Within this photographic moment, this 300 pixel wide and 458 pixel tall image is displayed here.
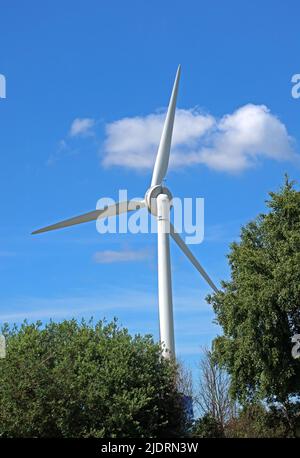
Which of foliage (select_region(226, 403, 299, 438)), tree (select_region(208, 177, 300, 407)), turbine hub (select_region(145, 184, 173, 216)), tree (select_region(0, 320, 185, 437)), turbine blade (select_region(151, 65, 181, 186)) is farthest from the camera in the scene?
turbine blade (select_region(151, 65, 181, 186))

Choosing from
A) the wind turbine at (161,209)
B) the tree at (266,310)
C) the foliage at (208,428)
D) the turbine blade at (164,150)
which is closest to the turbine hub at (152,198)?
the wind turbine at (161,209)

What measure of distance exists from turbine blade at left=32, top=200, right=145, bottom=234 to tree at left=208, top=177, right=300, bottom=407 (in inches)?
289

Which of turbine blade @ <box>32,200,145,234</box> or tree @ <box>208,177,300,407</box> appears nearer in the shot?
tree @ <box>208,177,300,407</box>

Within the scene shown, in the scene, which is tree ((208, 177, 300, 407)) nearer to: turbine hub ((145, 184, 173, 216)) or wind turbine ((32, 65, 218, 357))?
wind turbine ((32, 65, 218, 357))

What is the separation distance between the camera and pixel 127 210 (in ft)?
152

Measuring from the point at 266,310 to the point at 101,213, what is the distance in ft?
39.9

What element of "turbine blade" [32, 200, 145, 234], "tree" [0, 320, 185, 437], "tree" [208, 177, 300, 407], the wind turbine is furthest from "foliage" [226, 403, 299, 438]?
"turbine blade" [32, 200, 145, 234]

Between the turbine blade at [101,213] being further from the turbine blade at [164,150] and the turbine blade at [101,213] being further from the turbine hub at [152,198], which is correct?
the turbine blade at [164,150]

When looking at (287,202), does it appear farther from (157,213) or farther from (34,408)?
(34,408)

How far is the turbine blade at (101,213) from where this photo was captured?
45406mm

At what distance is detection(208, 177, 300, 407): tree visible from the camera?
4134cm

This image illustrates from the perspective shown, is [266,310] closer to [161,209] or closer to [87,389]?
[161,209]

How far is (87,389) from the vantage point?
2942cm
